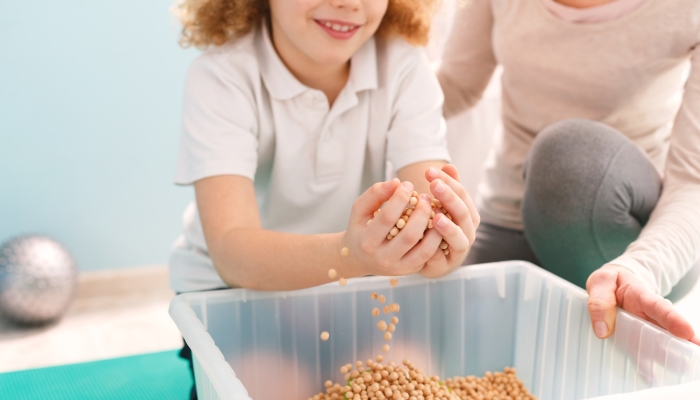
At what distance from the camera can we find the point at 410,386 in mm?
779

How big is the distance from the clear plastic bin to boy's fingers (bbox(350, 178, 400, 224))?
0.21 meters

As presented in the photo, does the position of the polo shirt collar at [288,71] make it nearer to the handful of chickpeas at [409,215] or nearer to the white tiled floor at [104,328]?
the handful of chickpeas at [409,215]

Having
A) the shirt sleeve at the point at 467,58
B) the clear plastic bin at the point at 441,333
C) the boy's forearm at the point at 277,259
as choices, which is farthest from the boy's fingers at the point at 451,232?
the shirt sleeve at the point at 467,58

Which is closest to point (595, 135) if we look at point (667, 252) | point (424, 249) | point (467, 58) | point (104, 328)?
point (667, 252)

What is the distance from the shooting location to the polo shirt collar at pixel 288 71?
3.14 ft

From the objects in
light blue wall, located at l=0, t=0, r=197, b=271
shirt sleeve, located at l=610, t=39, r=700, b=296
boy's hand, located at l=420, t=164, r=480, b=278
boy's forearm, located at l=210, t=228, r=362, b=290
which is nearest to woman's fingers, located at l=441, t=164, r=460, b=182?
boy's hand, located at l=420, t=164, r=480, b=278

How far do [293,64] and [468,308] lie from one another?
1.41 feet

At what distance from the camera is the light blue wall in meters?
1.57

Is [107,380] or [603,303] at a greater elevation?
[603,303]

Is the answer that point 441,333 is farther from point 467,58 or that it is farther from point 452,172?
point 467,58

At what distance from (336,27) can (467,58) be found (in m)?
0.42

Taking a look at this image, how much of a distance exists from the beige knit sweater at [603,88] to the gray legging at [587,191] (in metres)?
0.05

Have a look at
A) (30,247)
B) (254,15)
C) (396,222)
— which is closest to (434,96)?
(254,15)

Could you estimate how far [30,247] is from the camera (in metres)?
1.43
